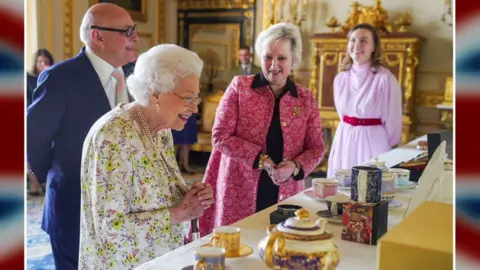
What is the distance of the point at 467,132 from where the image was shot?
39 cm

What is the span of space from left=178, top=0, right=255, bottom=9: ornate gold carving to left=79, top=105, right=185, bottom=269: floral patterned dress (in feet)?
20.9

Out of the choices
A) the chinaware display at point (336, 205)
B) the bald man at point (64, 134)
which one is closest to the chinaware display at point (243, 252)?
the chinaware display at point (336, 205)

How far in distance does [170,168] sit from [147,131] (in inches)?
6.3

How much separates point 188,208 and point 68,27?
207 inches

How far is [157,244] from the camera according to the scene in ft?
5.30

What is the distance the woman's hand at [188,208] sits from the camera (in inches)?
65.2

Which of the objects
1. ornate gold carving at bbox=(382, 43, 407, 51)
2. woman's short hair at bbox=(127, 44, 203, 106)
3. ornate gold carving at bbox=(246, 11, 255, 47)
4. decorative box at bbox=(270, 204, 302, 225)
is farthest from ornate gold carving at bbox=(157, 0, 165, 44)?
decorative box at bbox=(270, 204, 302, 225)

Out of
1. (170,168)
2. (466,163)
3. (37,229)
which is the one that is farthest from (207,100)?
(466,163)

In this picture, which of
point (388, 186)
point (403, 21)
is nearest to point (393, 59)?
point (403, 21)

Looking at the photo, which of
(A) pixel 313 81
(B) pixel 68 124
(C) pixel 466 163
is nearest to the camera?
(C) pixel 466 163

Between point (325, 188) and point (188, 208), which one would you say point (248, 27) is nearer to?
point (325, 188)

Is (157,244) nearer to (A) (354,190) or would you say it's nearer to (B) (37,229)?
(A) (354,190)

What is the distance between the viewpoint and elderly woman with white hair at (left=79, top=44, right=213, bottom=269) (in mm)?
1540

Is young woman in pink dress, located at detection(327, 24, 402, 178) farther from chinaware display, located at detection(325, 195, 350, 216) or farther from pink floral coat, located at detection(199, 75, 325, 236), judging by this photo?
chinaware display, located at detection(325, 195, 350, 216)
